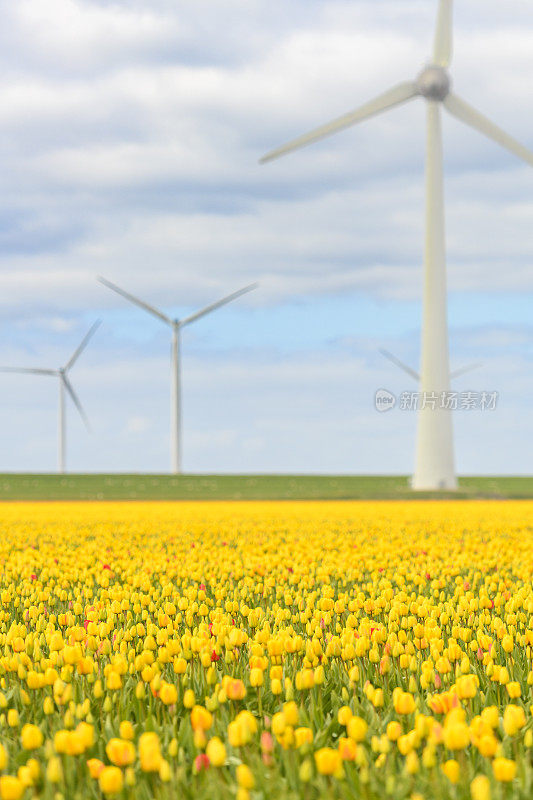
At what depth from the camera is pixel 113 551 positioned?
53.0 ft

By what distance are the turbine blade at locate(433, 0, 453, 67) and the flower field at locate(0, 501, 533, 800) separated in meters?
50.0

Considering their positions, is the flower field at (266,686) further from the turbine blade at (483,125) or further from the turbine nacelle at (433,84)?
the turbine nacelle at (433,84)

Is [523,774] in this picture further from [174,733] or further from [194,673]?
[194,673]

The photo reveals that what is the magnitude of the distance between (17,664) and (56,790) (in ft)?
7.14

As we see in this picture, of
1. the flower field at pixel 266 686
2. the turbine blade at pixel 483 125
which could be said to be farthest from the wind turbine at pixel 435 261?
the flower field at pixel 266 686

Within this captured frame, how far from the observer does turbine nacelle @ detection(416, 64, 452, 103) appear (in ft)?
184

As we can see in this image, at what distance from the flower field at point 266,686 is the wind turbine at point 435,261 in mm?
42955

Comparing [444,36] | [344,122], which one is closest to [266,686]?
[344,122]

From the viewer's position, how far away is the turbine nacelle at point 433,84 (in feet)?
184

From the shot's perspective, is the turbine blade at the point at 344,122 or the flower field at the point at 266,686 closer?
the flower field at the point at 266,686

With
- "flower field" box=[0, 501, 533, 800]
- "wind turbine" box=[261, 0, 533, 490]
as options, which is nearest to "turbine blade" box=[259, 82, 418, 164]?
"wind turbine" box=[261, 0, 533, 490]

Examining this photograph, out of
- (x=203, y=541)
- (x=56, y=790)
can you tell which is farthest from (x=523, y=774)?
(x=203, y=541)

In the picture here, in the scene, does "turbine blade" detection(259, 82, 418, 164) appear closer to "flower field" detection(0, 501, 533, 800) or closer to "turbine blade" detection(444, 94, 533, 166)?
"turbine blade" detection(444, 94, 533, 166)

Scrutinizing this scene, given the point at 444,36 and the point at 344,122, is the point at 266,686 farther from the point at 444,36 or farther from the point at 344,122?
the point at 444,36
